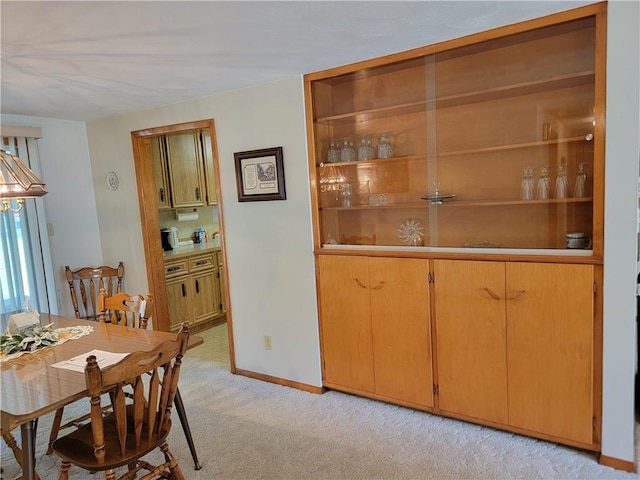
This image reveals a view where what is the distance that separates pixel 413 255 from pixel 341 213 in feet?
2.20

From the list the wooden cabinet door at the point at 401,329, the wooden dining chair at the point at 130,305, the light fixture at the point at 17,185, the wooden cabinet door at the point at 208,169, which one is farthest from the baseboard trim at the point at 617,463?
the wooden cabinet door at the point at 208,169

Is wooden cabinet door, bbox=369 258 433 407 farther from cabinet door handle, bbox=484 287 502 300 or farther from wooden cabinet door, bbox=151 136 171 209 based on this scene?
wooden cabinet door, bbox=151 136 171 209

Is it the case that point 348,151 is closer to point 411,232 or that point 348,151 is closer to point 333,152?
point 333,152

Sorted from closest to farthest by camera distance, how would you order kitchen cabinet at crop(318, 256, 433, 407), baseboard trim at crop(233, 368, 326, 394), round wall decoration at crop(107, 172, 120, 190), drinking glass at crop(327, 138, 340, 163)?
kitchen cabinet at crop(318, 256, 433, 407)
drinking glass at crop(327, 138, 340, 163)
baseboard trim at crop(233, 368, 326, 394)
round wall decoration at crop(107, 172, 120, 190)

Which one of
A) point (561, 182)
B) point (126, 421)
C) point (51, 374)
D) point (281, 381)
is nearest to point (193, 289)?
point (281, 381)

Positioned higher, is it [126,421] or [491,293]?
[491,293]

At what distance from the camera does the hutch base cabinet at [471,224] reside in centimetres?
230

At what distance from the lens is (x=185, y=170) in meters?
4.93

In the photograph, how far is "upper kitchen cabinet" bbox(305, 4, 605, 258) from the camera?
7.50ft

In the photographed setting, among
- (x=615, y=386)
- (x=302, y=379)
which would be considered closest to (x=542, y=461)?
(x=615, y=386)

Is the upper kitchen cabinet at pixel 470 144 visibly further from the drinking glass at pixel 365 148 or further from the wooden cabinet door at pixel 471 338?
the wooden cabinet door at pixel 471 338

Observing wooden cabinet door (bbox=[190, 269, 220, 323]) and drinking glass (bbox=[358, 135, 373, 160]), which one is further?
wooden cabinet door (bbox=[190, 269, 220, 323])

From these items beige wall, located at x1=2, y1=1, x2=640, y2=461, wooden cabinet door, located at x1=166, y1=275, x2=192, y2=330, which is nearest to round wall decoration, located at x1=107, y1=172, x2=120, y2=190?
beige wall, located at x1=2, y1=1, x2=640, y2=461

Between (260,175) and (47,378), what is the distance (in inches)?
76.0
